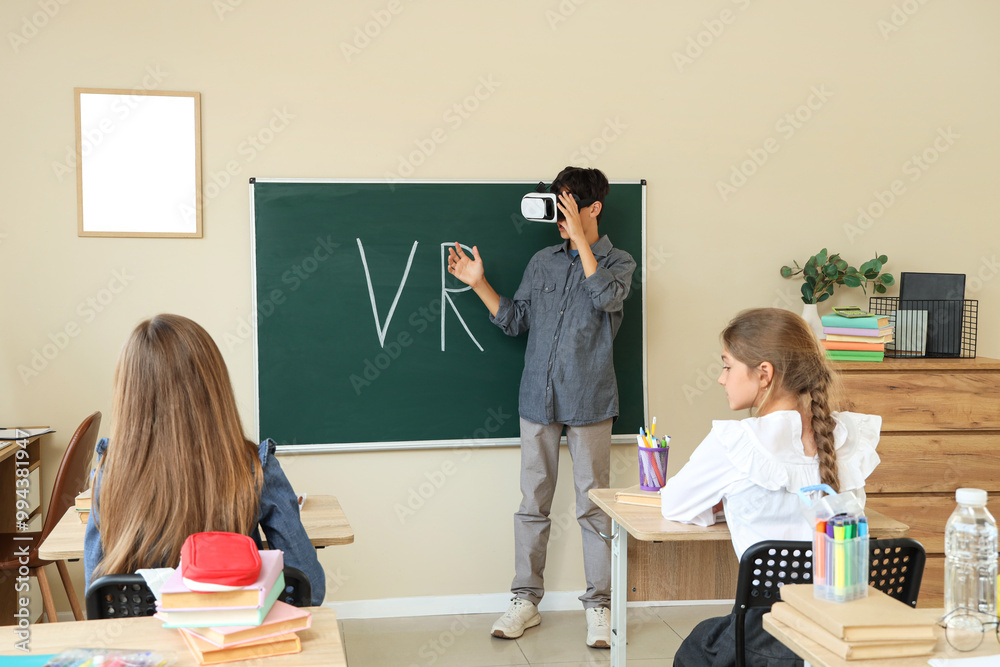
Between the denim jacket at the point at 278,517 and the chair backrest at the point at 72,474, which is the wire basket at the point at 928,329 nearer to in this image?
the denim jacket at the point at 278,517

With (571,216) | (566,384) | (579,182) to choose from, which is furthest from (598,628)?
(579,182)

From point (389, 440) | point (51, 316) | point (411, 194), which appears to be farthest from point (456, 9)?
point (51, 316)

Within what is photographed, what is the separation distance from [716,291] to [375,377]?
153cm

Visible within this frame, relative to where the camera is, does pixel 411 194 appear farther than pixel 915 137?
No

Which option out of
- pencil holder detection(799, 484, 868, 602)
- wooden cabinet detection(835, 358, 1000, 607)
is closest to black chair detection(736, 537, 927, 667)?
pencil holder detection(799, 484, 868, 602)

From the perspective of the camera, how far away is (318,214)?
3441 millimetres

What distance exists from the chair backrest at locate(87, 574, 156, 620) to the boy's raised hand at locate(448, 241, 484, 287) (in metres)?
2.11

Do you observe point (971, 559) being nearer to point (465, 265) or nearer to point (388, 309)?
point (465, 265)

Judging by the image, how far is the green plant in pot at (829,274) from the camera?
3.61 m

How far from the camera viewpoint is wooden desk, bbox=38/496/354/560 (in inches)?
80.8

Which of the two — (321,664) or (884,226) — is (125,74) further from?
(884,226)

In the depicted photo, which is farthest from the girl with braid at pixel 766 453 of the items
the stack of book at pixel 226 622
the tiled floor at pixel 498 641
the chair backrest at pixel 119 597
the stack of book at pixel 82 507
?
the stack of book at pixel 82 507

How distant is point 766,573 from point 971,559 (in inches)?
18.6

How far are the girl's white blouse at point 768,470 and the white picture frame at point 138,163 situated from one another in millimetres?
2330
